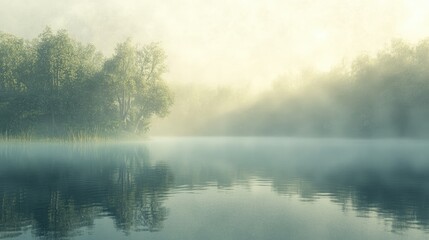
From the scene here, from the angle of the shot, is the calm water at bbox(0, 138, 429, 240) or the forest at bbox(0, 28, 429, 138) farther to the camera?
the forest at bbox(0, 28, 429, 138)

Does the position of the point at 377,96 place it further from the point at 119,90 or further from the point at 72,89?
the point at 72,89

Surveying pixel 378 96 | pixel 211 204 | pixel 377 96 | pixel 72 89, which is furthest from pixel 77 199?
pixel 377 96

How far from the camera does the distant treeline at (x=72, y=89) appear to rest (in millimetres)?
110562

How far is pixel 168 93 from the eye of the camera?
127562 millimetres

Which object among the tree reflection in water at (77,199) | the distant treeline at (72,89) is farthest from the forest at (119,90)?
the tree reflection in water at (77,199)

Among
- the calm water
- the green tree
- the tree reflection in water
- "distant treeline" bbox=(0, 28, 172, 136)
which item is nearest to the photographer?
the calm water

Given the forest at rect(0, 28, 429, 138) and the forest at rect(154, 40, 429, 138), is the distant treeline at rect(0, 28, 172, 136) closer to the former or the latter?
the forest at rect(0, 28, 429, 138)

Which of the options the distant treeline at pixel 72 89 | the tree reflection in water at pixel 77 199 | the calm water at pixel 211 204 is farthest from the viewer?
the distant treeline at pixel 72 89

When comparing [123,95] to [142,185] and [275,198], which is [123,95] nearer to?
[142,185]

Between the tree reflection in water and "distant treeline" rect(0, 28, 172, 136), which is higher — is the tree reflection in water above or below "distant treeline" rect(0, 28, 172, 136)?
below

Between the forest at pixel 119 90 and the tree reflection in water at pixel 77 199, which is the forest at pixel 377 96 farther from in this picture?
the tree reflection in water at pixel 77 199

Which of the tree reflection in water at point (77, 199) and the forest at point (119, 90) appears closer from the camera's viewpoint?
the tree reflection in water at point (77, 199)

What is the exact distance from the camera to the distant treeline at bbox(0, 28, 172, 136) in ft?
363

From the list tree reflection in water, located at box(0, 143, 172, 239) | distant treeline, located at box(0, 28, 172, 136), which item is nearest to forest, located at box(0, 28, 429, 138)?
distant treeline, located at box(0, 28, 172, 136)
